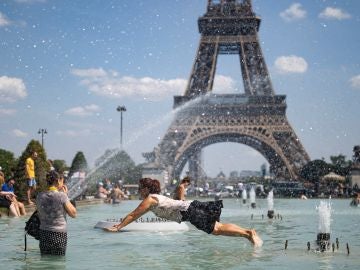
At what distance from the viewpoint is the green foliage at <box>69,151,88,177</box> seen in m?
69.9

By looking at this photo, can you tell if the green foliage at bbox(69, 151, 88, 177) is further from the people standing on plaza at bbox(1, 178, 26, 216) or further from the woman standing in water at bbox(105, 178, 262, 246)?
the woman standing in water at bbox(105, 178, 262, 246)

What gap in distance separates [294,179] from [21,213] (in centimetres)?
5379

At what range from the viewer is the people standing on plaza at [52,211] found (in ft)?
31.3

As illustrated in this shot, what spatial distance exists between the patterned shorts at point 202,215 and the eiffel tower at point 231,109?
2435 inches

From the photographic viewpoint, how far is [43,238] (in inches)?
388

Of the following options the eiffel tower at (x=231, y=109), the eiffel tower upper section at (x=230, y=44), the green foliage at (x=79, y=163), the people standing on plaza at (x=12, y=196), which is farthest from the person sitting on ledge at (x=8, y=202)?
the eiffel tower upper section at (x=230, y=44)

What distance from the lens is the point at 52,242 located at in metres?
A: 9.89

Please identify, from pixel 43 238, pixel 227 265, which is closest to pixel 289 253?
pixel 227 265

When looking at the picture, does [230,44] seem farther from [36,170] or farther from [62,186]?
[62,186]

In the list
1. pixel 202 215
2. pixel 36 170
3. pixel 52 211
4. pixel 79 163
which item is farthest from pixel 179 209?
pixel 79 163

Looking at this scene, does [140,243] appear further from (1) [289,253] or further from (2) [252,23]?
(2) [252,23]

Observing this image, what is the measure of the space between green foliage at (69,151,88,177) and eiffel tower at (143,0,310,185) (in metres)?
8.20

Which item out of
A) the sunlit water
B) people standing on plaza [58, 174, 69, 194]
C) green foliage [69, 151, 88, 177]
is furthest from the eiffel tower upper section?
people standing on plaza [58, 174, 69, 194]

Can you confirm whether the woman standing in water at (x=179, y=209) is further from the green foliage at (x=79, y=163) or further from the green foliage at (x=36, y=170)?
the green foliage at (x=79, y=163)
